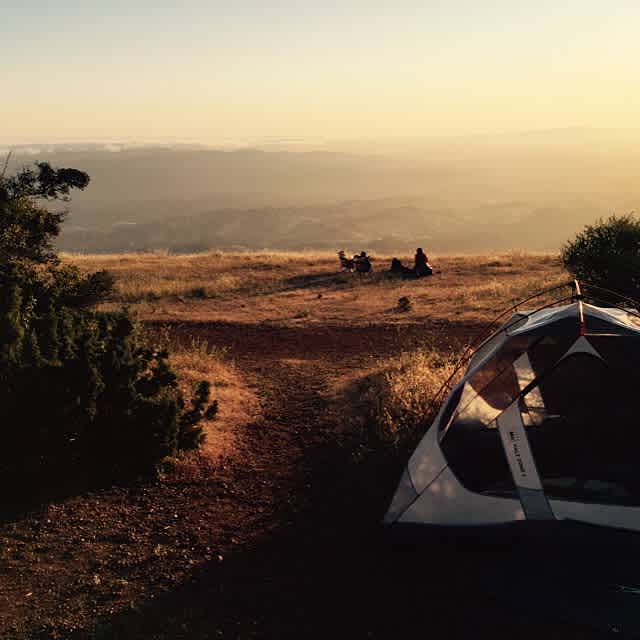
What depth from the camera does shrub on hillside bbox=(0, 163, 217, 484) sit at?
24.5ft

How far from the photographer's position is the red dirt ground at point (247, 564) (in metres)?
5.32

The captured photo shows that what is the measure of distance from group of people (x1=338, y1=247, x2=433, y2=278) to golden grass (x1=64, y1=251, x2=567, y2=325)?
51 cm

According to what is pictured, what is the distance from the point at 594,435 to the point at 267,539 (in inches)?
151

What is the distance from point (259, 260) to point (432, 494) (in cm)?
2536

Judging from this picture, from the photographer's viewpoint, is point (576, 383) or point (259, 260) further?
point (259, 260)

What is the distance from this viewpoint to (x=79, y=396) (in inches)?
303

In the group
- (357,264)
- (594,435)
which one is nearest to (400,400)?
(594,435)

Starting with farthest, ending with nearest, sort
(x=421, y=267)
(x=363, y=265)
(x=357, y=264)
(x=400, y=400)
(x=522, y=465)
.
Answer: (x=357, y=264)
(x=363, y=265)
(x=421, y=267)
(x=400, y=400)
(x=522, y=465)

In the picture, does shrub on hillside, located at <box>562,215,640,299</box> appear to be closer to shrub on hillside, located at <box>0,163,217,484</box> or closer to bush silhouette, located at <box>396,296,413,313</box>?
bush silhouette, located at <box>396,296,413,313</box>

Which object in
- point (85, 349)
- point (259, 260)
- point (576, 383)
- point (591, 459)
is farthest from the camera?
point (259, 260)

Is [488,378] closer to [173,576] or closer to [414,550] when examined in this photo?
[414,550]

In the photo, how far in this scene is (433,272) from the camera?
26094mm

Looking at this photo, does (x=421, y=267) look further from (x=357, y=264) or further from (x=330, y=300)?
(x=330, y=300)

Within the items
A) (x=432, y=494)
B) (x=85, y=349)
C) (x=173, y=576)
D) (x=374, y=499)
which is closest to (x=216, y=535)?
(x=173, y=576)
